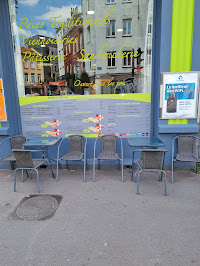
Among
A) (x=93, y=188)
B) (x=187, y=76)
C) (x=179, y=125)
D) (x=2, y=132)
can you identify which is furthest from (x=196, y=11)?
(x=2, y=132)

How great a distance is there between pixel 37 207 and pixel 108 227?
53.1 inches

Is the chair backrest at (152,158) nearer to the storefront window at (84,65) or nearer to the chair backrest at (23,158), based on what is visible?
the storefront window at (84,65)

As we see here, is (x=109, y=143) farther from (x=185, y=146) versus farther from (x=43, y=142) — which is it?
(x=185, y=146)

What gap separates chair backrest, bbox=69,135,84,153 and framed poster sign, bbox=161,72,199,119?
214 cm

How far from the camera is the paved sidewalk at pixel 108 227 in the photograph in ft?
7.36

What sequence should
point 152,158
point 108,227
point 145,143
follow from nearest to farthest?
point 108,227 < point 152,158 < point 145,143

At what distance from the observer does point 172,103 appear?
443cm

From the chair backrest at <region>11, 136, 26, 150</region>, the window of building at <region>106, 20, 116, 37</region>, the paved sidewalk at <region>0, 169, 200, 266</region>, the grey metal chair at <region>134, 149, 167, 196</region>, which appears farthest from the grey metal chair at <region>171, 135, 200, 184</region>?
the chair backrest at <region>11, 136, 26, 150</region>

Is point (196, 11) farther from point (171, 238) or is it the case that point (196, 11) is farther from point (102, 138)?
point (171, 238)

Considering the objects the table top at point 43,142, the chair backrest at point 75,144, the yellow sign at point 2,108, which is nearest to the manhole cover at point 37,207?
the table top at point 43,142

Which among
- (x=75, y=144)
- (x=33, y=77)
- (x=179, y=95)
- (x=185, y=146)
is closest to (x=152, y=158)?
(x=185, y=146)

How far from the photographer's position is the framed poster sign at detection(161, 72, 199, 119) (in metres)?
4.26

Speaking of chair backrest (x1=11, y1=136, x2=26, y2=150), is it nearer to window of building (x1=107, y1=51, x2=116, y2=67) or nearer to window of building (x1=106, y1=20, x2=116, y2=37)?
window of building (x1=107, y1=51, x2=116, y2=67)

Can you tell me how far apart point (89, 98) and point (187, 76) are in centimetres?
238
